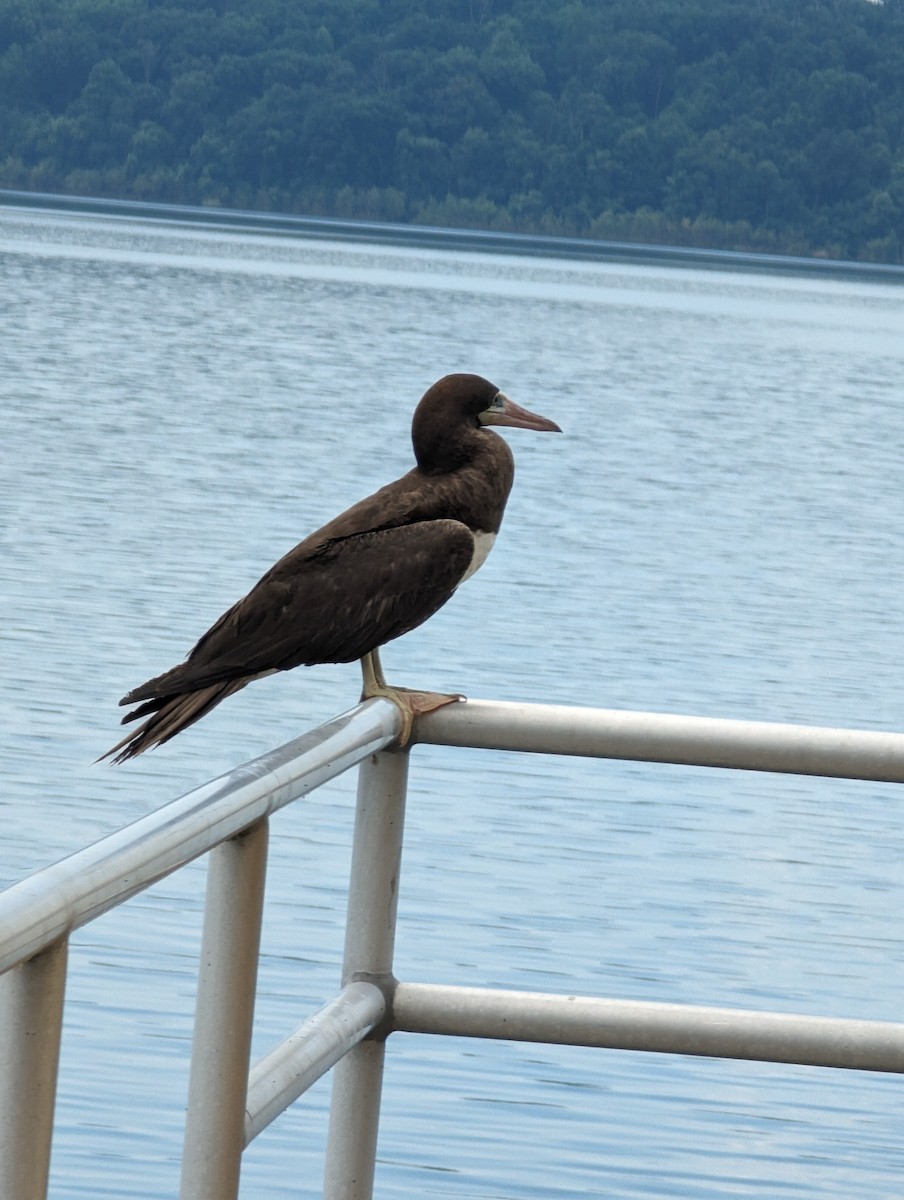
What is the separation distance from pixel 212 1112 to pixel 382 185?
121232mm

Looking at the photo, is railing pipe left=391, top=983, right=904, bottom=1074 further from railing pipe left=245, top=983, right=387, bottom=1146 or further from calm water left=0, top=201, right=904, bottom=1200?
calm water left=0, top=201, right=904, bottom=1200

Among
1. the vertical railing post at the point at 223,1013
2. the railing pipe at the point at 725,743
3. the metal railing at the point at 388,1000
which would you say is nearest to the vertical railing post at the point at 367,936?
the metal railing at the point at 388,1000

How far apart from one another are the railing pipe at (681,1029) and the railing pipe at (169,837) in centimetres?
29

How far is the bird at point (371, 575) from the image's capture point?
2996 mm

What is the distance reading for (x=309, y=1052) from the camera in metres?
2.10

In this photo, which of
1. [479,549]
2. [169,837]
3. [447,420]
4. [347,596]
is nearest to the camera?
[169,837]

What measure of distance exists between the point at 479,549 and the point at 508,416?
0.34 metres

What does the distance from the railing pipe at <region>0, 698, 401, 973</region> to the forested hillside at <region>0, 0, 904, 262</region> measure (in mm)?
110920

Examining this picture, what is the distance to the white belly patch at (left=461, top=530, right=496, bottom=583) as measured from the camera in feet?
11.6

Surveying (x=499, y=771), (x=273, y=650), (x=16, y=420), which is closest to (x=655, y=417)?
(x=16, y=420)

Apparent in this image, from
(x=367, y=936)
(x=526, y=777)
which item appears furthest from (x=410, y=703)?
(x=526, y=777)

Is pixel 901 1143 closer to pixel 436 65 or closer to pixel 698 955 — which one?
pixel 698 955

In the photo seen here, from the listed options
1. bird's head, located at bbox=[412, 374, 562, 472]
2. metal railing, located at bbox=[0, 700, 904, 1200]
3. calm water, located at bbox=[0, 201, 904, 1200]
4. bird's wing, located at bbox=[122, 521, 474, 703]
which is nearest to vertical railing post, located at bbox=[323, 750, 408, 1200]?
metal railing, located at bbox=[0, 700, 904, 1200]

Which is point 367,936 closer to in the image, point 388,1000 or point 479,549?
point 388,1000
